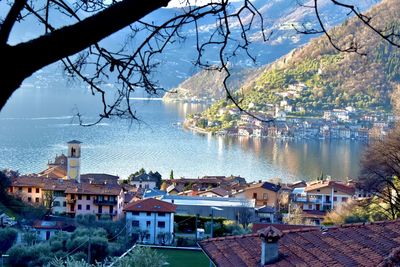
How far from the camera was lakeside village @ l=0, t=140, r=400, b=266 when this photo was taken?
3.04 metres

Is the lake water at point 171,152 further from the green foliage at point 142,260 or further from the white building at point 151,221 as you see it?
the green foliage at point 142,260

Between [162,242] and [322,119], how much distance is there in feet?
100

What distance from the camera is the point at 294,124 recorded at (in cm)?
3778

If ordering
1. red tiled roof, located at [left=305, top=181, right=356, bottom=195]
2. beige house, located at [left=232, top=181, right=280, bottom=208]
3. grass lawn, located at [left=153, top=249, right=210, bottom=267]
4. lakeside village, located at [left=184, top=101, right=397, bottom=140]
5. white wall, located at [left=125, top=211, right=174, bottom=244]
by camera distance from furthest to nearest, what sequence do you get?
lakeside village, located at [left=184, top=101, right=397, bottom=140]
red tiled roof, located at [left=305, top=181, right=356, bottom=195]
beige house, located at [left=232, top=181, right=280, bottom=208]
white wall, located at [left=125, top=211, right=174, bottom=244]
grass lawn, located at [left=153, top=249, right=210, bottom=267]

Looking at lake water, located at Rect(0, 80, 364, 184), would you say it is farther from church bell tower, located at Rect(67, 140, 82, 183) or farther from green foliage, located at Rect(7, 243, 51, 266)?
green foliage, located at Rect(7, 243, 51, 266)

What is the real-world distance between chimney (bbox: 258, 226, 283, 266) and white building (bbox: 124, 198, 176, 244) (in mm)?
7583

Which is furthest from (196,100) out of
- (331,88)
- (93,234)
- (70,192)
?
(93,234)

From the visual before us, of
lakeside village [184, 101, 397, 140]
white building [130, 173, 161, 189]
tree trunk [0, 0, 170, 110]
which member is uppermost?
tree trunk [0, 0, 170, 110]

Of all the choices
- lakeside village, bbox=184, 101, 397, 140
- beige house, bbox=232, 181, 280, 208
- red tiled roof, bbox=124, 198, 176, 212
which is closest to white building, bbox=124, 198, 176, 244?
red tiled roof, bbox=124, 198, 176, 212

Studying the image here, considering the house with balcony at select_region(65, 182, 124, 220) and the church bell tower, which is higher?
the church bell tower

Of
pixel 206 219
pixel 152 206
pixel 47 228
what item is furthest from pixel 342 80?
pixel 47 228

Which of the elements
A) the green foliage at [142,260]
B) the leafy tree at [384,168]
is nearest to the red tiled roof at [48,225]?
the leafy tree at [384,168]

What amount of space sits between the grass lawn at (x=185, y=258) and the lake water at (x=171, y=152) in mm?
9795

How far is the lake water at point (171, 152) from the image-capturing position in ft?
76.0
